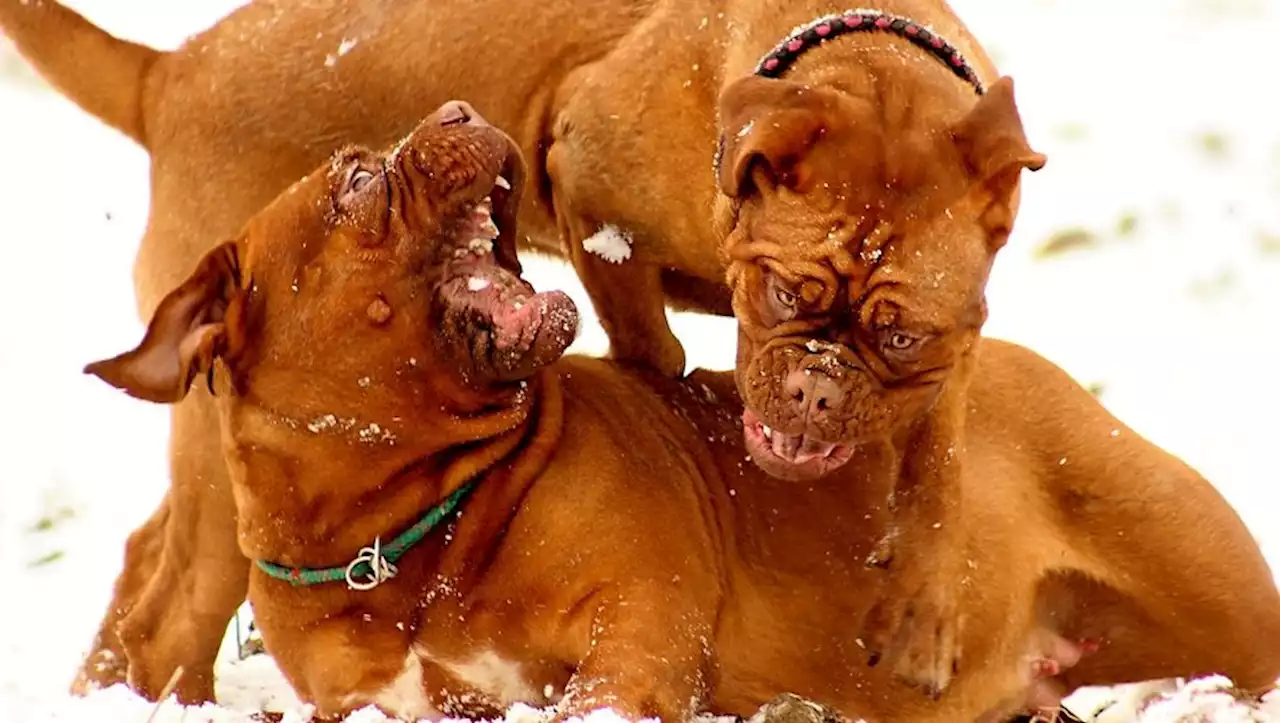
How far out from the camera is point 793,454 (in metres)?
4.38

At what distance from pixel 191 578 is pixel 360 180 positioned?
1.37 metres

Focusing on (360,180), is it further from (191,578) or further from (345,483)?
(191,578)

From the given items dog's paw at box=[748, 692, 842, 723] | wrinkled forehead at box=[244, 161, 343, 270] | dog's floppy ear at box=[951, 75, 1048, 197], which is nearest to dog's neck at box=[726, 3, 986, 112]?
dog's floppy ear at box=[951, 75, 1048, 197]

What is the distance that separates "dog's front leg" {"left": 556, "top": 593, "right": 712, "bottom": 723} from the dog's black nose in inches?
49.2

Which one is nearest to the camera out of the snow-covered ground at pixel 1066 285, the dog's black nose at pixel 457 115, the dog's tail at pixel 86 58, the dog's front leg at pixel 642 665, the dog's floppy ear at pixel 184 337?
the dog's front leg at pixel 642 665

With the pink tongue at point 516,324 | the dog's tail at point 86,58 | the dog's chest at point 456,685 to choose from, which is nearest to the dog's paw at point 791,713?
the dog's chest at point 456,685

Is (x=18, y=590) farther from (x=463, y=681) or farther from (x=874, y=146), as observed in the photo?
(x=874, y=146)

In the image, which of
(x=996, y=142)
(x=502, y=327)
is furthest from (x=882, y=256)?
(x=502, y=327)

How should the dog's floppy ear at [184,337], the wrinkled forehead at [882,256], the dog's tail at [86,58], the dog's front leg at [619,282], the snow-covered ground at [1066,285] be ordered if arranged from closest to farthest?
the wrinkled forehead at [882,256], the dog's floppy ear at [184,337], the dog's front leg at [619,282], the dog's tail at [86,58], the snow-covered ground at [1066,285]

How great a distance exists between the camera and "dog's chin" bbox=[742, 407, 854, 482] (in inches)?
172

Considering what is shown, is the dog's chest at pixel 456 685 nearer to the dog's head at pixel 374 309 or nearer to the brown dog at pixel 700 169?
the dog's head at pixel 374 309

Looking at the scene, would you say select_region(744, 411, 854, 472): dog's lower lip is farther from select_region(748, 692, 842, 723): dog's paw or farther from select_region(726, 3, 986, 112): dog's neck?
select_region(726, 3, 986, 112): dog's neck

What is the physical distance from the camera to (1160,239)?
24.2 feet

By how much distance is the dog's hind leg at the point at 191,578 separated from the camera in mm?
5137
